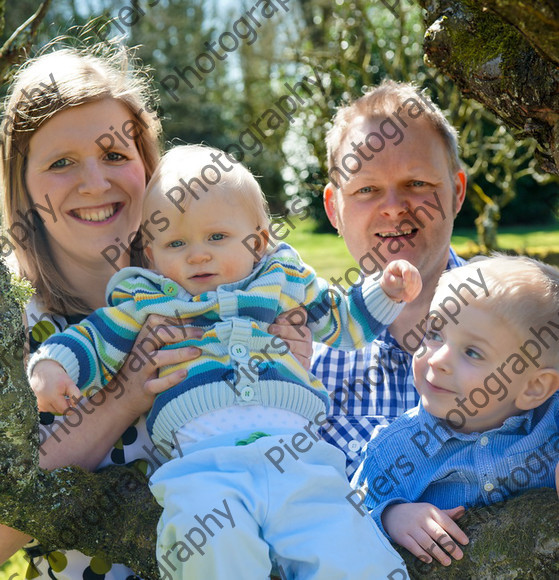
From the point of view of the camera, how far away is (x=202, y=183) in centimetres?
232

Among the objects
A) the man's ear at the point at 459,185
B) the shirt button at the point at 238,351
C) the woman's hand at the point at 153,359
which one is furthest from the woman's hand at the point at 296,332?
the man's ear at the point at 459,185

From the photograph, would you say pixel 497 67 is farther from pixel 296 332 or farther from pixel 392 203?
pixel 392 203

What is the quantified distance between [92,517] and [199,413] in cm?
42

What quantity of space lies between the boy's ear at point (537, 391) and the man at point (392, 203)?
2.92 feet

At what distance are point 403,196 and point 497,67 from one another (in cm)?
140

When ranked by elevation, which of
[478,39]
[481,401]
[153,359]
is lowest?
[481,401]

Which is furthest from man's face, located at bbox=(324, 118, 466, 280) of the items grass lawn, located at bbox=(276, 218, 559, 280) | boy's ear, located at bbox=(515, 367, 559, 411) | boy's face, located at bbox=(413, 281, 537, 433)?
grass lawn, located at bbox=(276, 218, 559, 280)

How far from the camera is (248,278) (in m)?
2.31

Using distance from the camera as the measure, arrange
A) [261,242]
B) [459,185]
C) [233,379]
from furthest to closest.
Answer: [459,185], [261,242], [233,379]

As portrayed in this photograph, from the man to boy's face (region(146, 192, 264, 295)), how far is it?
90 cm

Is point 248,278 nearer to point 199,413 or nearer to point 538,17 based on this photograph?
point 199,413

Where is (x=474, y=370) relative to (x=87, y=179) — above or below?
below

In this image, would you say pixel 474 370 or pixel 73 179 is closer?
pixel 474 370

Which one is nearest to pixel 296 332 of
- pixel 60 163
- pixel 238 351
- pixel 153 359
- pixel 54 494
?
pixel 238 351
